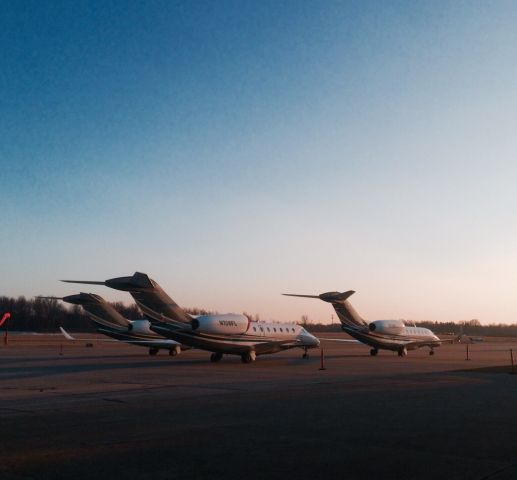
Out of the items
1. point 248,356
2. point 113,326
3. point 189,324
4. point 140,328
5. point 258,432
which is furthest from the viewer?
point 140,328

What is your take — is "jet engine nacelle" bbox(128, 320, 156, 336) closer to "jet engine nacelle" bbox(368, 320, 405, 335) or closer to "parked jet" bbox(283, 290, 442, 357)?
"parked jet" bbox(283, 290, 442, 357)

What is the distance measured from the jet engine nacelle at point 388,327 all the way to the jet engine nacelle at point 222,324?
13624mm

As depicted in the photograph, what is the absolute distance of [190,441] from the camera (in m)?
8.09

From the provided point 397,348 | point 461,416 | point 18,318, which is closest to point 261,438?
point 461,416

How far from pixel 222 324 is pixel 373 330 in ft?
52.5

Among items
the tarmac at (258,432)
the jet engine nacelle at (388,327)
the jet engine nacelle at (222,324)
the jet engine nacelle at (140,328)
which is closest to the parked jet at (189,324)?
the jet engine nacelle at (222,324)

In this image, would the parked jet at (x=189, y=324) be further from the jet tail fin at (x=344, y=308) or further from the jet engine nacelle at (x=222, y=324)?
the jet tail fin at (x=344, y=308)

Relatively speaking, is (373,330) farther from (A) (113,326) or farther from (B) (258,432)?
(B) (258,432)

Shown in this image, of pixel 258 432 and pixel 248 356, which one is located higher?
pixel 258 432

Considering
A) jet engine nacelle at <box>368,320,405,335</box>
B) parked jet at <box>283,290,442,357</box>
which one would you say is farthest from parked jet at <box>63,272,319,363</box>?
jet engine nacelle at <box>368,320,405,335</box>

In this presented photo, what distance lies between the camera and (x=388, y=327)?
42125 mm

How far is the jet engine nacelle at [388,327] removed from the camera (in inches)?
1630

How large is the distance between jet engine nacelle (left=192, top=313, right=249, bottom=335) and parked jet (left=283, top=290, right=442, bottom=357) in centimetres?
729

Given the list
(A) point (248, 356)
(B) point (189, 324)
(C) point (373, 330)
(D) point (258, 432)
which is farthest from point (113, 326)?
(D) point (258, 432)
